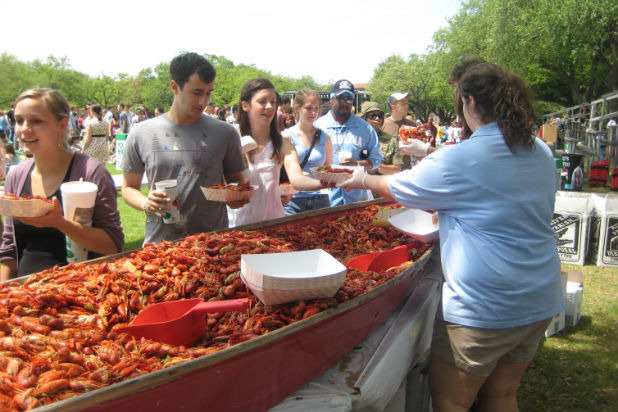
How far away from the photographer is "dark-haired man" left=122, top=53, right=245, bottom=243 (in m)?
3.08

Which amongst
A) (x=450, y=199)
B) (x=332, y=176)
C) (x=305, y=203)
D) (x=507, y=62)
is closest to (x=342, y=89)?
(x=305, y=203)

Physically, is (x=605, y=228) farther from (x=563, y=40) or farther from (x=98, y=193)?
(x=563, y=40)

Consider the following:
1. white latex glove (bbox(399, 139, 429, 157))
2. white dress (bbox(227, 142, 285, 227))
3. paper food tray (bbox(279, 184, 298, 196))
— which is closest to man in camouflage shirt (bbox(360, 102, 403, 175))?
white latex glove (bbox(399, 139, 429, 157))

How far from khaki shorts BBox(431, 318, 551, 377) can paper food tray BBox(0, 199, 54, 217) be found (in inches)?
86.3

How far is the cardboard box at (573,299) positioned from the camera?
4684mm

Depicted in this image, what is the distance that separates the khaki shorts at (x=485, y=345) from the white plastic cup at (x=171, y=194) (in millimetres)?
1786

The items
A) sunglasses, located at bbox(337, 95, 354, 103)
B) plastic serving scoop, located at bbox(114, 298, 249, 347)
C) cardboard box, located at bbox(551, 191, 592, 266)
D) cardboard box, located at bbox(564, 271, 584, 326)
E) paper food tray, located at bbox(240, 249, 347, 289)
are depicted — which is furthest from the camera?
cardboard box, located at bbox(551, 191, 592, 266)

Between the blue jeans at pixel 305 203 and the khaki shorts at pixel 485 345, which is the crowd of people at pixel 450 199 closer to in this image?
the khaki shorts at pixel 485 345

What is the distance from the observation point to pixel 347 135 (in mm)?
5094

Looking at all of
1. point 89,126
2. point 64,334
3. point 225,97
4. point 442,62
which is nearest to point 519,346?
point 64,334

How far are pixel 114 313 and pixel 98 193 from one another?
0.94 metres

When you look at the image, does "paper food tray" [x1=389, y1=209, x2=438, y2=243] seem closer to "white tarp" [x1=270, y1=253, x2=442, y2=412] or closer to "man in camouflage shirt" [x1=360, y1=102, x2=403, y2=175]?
"white tarp" [x1=270, y1=253, x2=442, y2=412]

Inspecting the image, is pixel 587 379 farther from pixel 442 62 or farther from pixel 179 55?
pixel 442 62

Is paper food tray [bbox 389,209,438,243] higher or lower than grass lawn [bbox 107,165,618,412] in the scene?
higher
